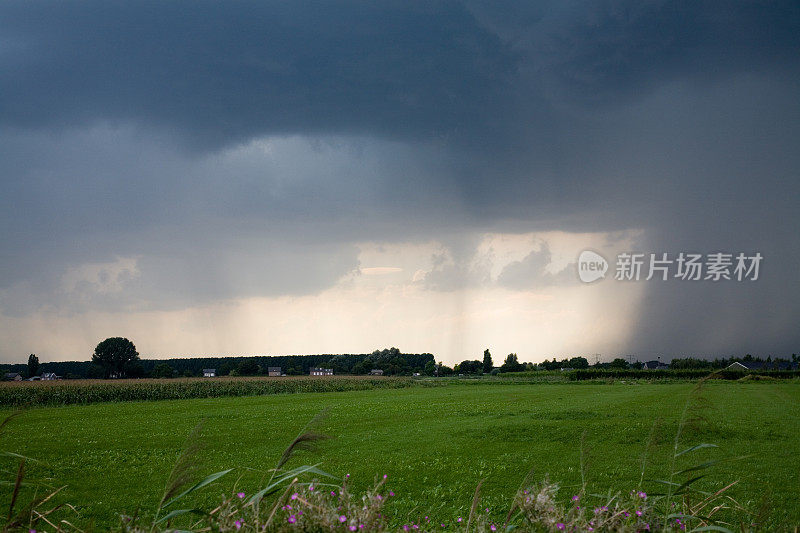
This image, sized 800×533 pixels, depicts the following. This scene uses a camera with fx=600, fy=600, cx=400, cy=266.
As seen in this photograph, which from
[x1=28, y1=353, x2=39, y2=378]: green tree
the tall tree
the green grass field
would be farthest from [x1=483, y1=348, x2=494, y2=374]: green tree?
the green grass field

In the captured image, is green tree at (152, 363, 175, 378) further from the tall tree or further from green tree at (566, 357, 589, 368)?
green tree at (566, 357, 589, 368)

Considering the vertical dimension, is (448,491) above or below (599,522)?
below

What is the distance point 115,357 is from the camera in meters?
88.0

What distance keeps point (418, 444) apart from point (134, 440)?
1049cm

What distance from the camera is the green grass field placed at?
12.2 m

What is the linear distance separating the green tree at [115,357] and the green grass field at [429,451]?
60747 millimetres

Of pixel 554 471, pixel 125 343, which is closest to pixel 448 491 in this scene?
pixel 554 471

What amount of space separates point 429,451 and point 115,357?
82501 millimetres

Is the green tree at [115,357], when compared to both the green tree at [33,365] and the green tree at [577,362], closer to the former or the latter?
the green tree at [33,365]

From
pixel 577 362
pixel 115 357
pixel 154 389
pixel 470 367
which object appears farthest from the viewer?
pixel 470 367

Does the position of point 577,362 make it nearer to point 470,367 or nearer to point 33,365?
point 470,367

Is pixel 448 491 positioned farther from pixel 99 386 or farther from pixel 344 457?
pixel 99 386

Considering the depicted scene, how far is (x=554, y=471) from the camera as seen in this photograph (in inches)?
577

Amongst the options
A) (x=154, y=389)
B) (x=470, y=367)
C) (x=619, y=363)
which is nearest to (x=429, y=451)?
(x=154, y=389)
